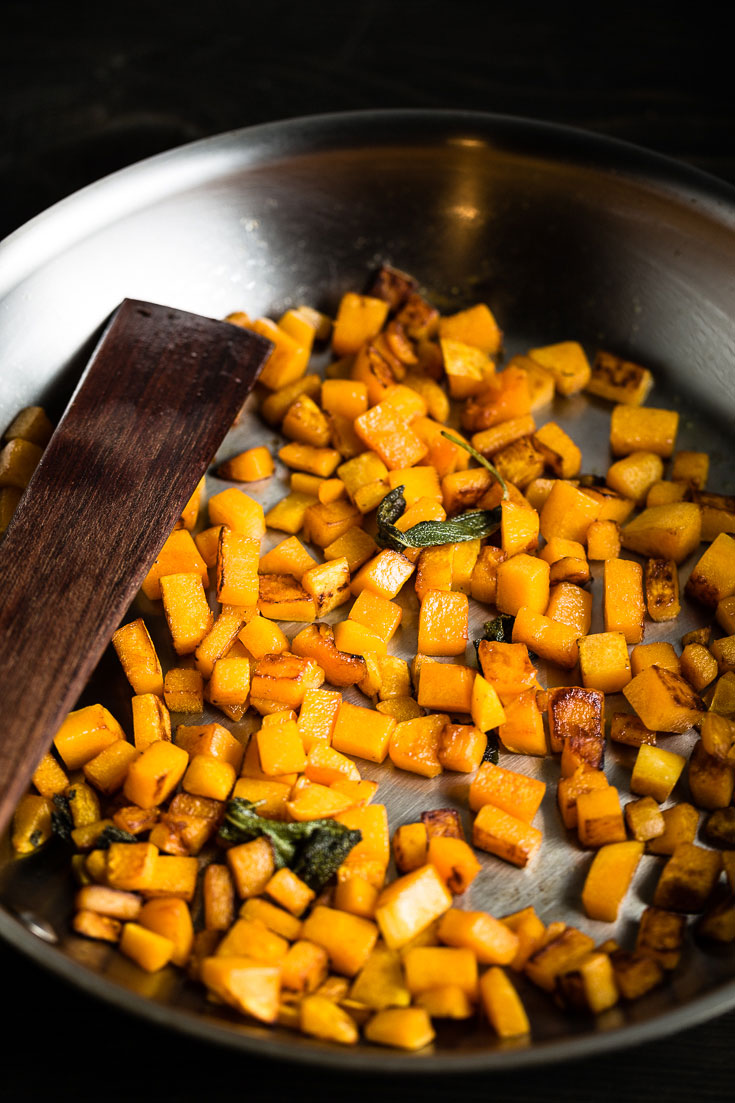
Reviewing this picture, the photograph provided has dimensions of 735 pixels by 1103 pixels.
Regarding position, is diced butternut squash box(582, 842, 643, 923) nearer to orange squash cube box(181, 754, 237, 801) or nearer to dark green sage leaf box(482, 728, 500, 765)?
dark green sage leaf box(482, 728, 500, 765)

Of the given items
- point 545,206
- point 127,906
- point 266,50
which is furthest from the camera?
point 266,50

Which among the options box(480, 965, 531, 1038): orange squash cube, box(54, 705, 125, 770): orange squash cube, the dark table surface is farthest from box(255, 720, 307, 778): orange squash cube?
the dark table surface

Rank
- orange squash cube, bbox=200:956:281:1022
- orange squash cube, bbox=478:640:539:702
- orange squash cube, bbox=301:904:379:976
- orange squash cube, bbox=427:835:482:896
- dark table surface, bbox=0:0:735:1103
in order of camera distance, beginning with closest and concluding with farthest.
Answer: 1. orange squash cube, bbox=200:956:281:1022
2. orange squash cube, bbox=301:904:379:976
3. orange squash cube, bbox=427:835:482:896
4. orange squash cube, bbox=478:640:539:702
5. dark table surface, bbox=0:0:735:1103

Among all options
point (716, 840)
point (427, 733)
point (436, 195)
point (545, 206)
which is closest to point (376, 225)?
point (436, 195)

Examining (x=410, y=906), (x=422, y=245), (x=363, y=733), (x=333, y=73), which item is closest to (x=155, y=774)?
(x=363, y=733)

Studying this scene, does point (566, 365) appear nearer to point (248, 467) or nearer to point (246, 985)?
point (248, 467)

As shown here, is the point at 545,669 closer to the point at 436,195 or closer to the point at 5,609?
the point at 5,609
